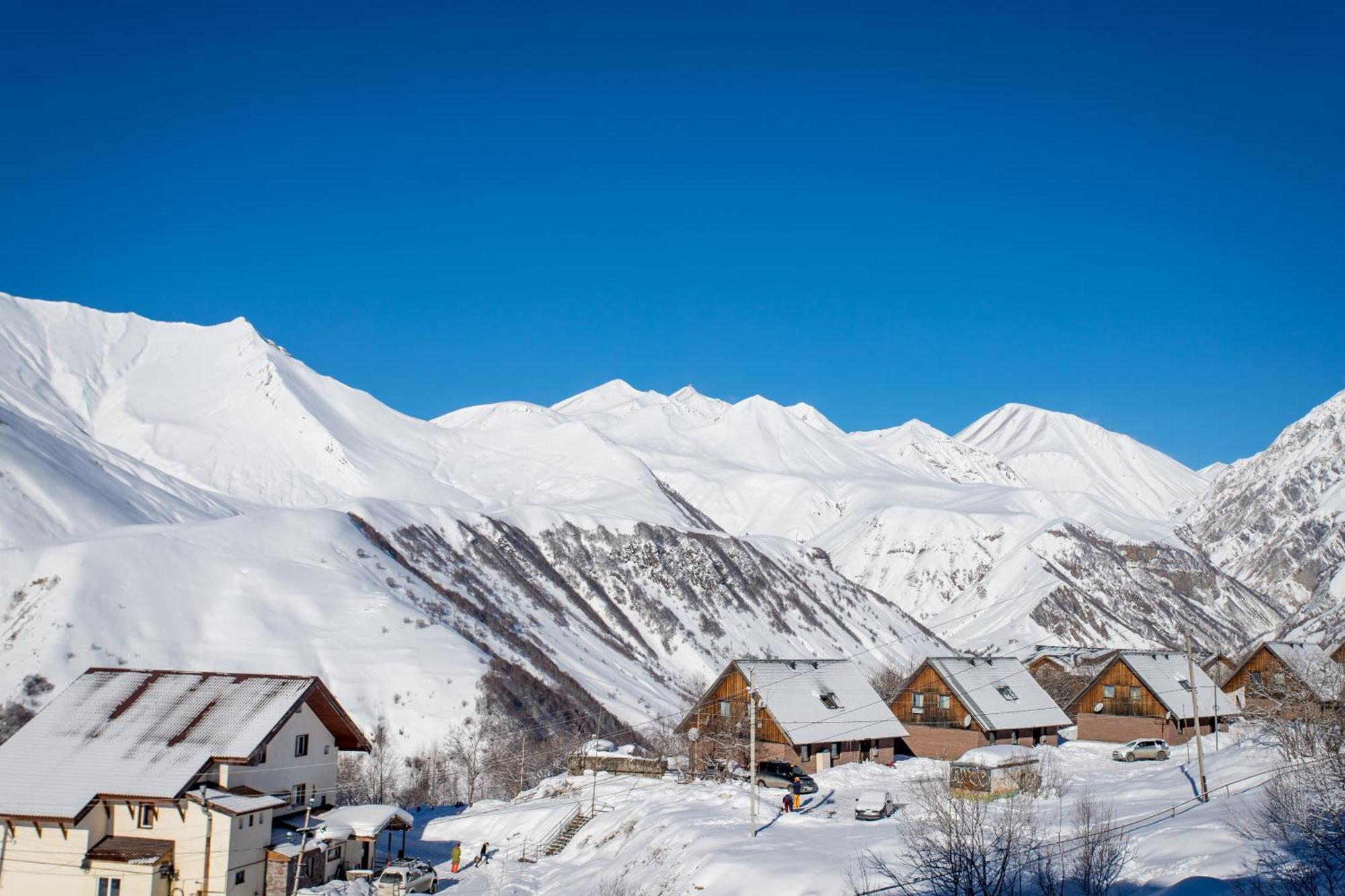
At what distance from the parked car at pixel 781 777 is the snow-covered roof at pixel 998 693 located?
1668 centimetres

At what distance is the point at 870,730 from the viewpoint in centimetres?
6238

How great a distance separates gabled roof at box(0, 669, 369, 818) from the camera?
38031mm

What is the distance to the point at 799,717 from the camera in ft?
198

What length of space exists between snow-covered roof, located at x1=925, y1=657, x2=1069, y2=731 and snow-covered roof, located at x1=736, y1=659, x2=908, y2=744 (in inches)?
173

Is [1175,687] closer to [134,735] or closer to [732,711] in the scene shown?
[732,711]

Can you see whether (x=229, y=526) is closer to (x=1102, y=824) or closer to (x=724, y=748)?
(x=724, y=748)

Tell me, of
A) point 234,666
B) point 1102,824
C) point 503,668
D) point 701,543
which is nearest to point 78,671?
point 234,666

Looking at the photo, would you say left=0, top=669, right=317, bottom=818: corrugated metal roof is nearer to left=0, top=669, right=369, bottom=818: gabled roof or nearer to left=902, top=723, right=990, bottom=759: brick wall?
left=0, top=669, right=369, bottom=818: gabled roof

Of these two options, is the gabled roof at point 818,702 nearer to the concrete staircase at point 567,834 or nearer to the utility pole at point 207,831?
the concrete staircase at point 567,834

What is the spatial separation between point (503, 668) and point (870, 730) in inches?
1506

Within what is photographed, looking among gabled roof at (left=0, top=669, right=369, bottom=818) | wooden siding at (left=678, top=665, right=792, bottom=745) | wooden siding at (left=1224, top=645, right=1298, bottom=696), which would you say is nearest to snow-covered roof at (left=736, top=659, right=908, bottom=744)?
wooden siding at (left=678, top=665, right=792, bottom=745)

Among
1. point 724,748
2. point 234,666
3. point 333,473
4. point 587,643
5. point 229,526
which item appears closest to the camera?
point 724,748

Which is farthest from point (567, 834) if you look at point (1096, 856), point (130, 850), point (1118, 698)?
point (1118, 698)

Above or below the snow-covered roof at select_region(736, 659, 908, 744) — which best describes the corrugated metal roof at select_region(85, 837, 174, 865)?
below
